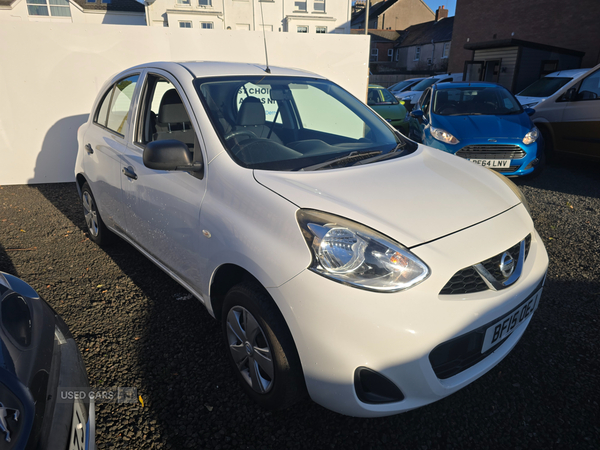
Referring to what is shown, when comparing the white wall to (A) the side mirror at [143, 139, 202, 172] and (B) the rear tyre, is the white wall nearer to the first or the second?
(B) the rear tyre

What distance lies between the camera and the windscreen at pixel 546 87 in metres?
9.97

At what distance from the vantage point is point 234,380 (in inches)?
91.7

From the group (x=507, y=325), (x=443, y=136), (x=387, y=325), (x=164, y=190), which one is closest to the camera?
(x=387, y=325)

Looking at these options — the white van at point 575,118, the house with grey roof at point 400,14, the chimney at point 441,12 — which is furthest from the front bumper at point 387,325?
the house with grey roof at point 400,14

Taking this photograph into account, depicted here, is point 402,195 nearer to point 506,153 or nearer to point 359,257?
point 359,257

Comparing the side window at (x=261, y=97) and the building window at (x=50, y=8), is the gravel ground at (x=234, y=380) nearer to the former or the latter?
the side window at (x=261, y=97)

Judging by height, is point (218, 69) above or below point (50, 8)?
below

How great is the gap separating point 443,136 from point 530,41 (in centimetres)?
1929

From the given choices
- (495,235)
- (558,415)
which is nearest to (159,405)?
(495,235)

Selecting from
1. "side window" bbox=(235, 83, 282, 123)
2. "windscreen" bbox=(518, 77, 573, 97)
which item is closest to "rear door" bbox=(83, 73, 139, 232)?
"side window" bbox=(235, 83, 282, 123)

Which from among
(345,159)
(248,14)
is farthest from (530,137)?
(248,14)

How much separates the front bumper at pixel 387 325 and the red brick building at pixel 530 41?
61.9ft

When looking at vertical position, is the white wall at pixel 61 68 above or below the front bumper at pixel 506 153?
above

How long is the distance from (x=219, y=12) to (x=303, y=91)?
1297 inches
